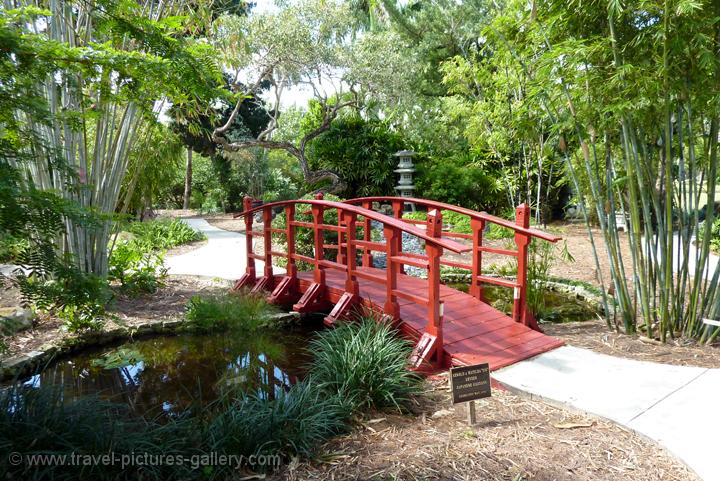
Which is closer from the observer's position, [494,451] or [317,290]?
[494,451]

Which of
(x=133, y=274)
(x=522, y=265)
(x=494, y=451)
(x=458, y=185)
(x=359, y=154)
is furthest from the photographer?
(x=359, y=154)

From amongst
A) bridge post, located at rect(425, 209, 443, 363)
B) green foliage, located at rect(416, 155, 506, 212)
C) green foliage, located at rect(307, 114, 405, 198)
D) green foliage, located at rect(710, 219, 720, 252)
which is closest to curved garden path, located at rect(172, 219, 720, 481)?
bridge post, located at rect(425, 209, 443, 363)

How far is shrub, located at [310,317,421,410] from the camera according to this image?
329cm

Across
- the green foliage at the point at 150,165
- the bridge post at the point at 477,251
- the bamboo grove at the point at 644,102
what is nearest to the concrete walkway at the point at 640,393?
the bamboo grove at the point at 644,102

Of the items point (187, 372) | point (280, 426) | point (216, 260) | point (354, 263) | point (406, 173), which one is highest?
point (406, 173)

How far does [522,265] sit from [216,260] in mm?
6280

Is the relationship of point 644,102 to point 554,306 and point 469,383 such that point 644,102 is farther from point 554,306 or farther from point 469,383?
point 554,306

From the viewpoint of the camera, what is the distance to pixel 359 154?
49.6 ft

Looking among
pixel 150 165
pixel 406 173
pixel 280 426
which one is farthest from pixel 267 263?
pixel 406 173

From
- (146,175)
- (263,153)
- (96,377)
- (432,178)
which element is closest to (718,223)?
(432,178)

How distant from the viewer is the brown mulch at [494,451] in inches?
96.9

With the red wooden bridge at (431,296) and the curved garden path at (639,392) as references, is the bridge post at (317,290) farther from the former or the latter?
the curved garden path at (639,392)

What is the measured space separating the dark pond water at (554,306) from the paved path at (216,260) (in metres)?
3.18

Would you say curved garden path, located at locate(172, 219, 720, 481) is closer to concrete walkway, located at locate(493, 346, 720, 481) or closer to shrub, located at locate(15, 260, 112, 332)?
concrete walkway, located at locate(493, 346, 720, 481)
